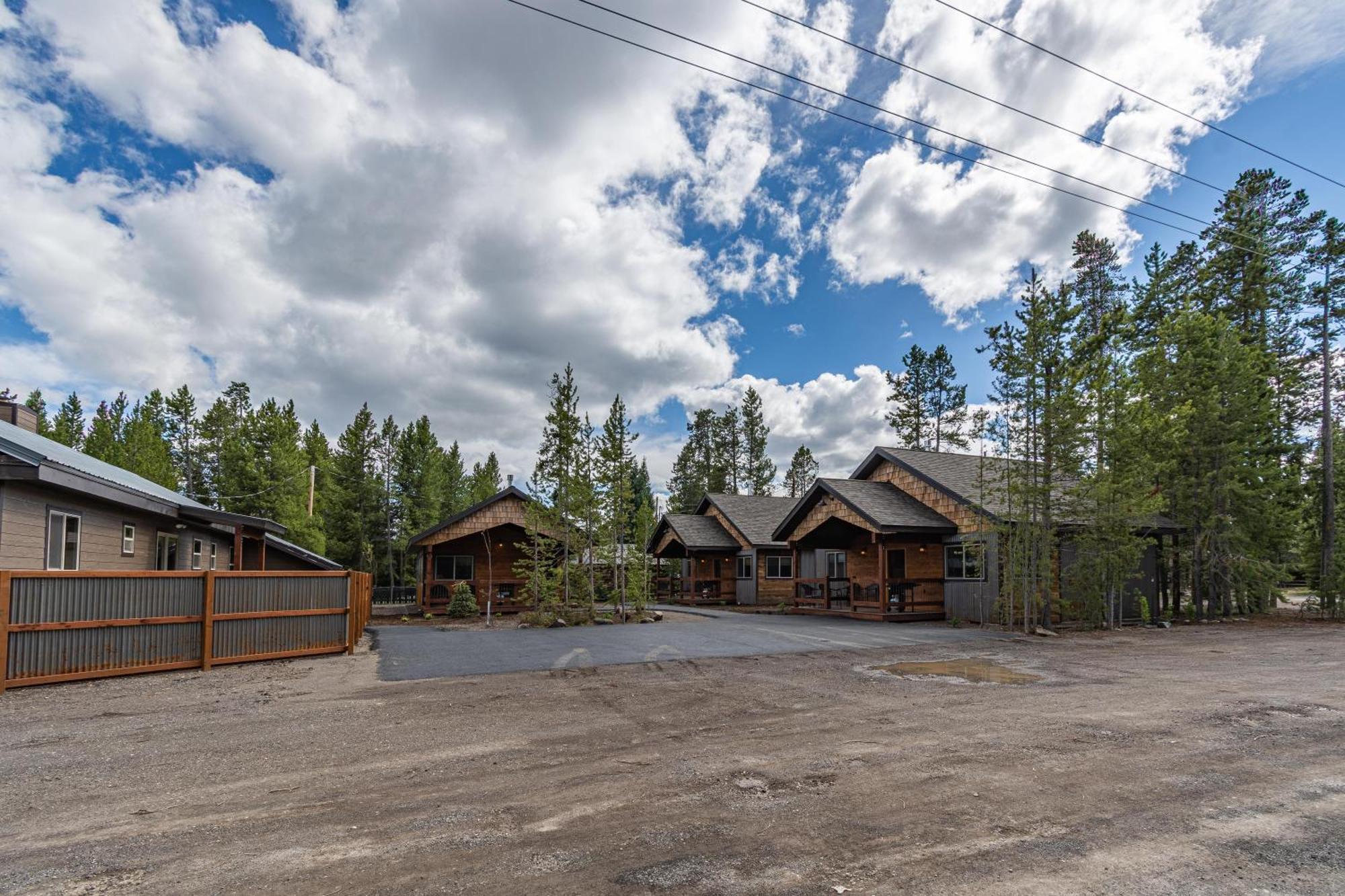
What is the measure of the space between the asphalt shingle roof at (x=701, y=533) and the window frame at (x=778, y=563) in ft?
6.34

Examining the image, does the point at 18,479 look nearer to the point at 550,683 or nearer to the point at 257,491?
the point at 550,683

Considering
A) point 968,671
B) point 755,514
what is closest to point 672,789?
point 968,671

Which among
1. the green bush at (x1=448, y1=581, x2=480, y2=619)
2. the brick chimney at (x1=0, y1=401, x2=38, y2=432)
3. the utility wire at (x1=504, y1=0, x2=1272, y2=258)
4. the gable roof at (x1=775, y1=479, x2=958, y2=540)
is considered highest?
the utility wire at (x1=504, y1=0, x2=1272, y2=258)

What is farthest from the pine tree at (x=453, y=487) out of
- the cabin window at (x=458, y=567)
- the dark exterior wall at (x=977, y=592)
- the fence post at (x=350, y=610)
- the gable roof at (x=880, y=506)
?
the dark exterior wall at (x=977, y=592)

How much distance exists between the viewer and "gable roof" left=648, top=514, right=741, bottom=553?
105 ft

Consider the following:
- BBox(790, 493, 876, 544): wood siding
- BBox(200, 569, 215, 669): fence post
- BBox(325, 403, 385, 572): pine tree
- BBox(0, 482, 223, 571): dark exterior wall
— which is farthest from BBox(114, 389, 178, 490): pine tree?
BBox(790, 493, 876, 544): wood siding

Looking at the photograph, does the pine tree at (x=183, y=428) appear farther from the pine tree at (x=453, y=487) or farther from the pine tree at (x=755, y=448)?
the pine tree at (x=755, y=448)

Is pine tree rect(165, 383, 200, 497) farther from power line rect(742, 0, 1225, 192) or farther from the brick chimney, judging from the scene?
power line rect(742, 0, 1225, 192)

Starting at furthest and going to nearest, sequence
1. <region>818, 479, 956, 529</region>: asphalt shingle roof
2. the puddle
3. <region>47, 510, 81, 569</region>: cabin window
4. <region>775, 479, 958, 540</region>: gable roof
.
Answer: <region>818, 479, 956, 529</region>: asphalt shingle roof, <region>775, 479, 958, 540</region>: gable roof, <region>47, 510, 81, 569</region>: cabin window, the puddle

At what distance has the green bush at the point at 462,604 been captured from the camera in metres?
23.6

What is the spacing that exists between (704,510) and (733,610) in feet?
29.2

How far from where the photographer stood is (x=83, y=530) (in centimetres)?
1203

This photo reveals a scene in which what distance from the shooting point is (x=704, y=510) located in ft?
117

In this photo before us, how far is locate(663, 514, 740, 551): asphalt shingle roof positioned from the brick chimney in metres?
23.1
